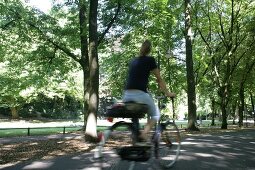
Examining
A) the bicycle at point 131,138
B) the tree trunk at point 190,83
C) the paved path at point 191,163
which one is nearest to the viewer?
the bicycle at point 131,138

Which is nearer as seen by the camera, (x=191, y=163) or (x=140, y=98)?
(x=140, y=98)

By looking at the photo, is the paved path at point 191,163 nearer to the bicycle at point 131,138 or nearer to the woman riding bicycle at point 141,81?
the bicycle at point 131,138

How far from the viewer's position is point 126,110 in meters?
6.54

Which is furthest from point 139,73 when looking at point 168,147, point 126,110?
point 168,147

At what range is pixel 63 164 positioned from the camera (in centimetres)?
970

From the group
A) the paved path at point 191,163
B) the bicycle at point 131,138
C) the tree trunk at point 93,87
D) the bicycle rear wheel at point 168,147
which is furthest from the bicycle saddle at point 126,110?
the tree trunk at point 93,87

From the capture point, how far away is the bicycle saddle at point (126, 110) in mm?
6508

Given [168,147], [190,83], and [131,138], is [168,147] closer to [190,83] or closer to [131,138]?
[131,138]

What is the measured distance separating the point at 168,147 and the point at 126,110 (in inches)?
59.9

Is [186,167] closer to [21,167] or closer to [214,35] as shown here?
[21,167]

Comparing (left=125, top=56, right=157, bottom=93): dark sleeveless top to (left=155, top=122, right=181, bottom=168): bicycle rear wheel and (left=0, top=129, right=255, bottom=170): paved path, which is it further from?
(left=0, top=129, right=255, bottom=170): paved path

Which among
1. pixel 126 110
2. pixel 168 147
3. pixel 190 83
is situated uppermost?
pixel 190 83

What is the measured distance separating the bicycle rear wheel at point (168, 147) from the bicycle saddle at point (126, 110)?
0.93 meters

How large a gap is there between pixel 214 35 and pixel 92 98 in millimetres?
26594
